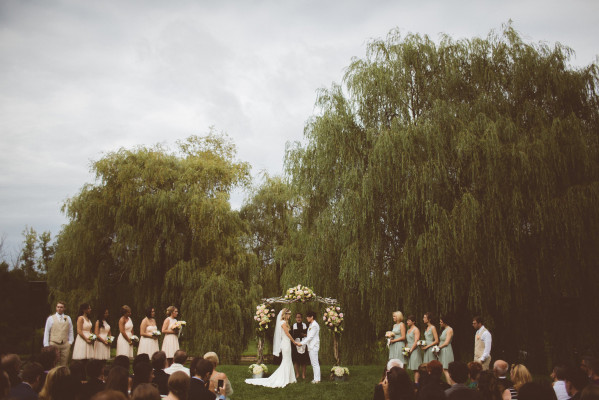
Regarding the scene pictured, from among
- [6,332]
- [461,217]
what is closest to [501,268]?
[461,217]

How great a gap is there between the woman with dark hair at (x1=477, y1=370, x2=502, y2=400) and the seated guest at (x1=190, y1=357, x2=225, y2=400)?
3.54 meters

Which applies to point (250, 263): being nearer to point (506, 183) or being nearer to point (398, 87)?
point (398, 87)

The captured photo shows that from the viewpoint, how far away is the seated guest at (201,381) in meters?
5.13

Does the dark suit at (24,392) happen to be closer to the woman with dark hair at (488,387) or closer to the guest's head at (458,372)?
the guest's head at (458,372)

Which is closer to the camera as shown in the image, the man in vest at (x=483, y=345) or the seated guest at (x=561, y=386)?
the seated guest at (x=561, y=386)

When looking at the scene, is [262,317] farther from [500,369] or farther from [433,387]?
[433,387]

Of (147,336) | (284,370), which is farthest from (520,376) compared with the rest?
(147,336)

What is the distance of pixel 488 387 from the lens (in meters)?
6.40

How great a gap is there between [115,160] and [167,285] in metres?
5.87

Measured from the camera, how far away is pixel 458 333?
47.0 feet

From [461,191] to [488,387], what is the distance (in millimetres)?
7969

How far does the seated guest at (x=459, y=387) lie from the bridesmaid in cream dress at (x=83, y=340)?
7.35 meters

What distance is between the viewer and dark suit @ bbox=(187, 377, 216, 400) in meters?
5.12

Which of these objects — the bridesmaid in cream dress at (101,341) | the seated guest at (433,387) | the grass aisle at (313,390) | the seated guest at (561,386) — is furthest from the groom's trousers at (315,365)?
the seated guest at (561,386)
